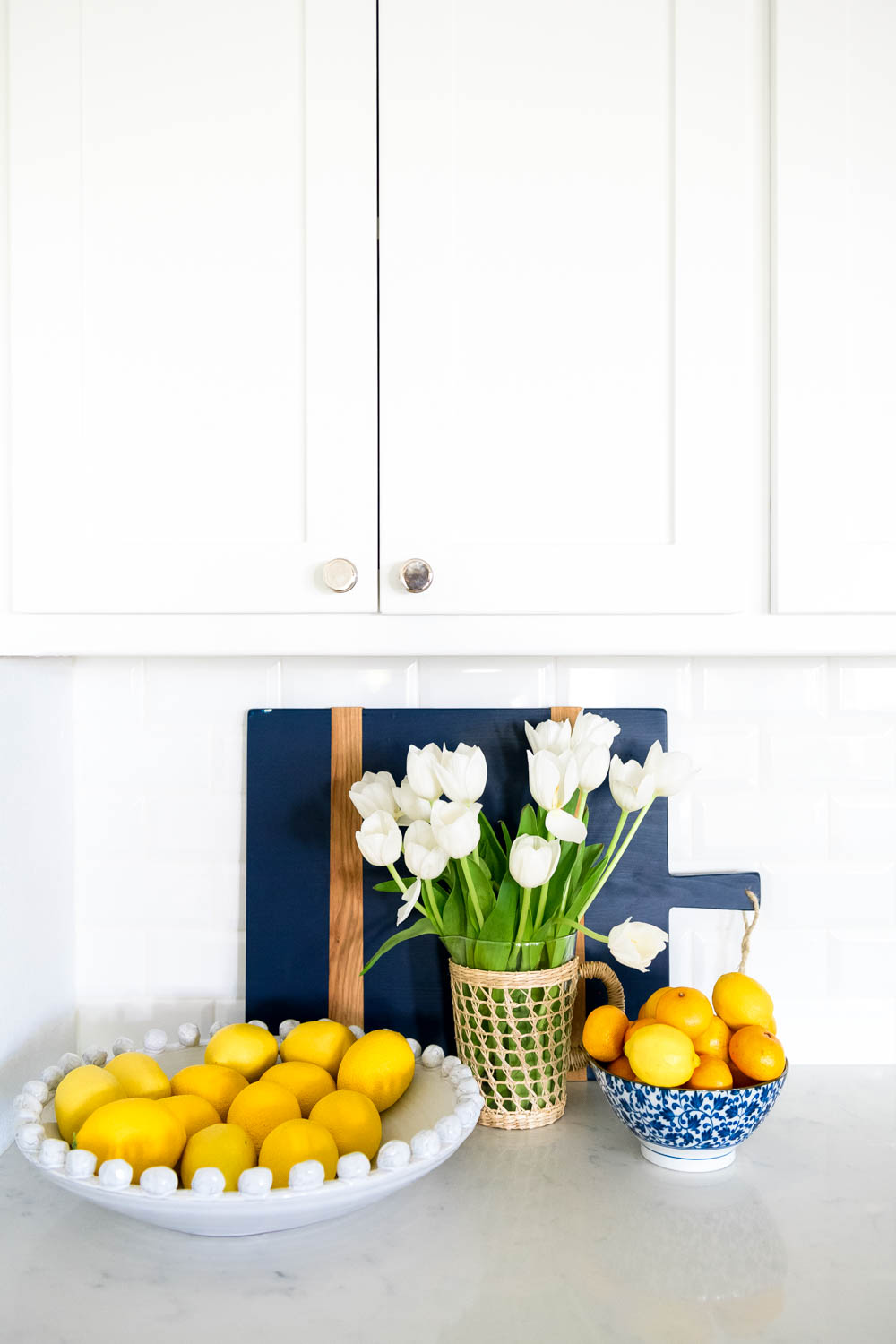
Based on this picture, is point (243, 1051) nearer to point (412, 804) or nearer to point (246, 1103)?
point (246, 1103)

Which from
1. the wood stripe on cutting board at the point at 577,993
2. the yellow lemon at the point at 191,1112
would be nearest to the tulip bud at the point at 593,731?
the wood stripe on cutting board at the point at 577,993

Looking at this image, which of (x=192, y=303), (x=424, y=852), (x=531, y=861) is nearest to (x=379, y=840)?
(x=424, y=852)

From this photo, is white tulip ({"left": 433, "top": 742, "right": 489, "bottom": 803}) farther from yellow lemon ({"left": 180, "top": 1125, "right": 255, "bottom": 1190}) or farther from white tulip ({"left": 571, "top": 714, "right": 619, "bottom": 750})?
yellow lemon ({"left": 180, "top": 1125, "right": 255, "bottom": 1190})

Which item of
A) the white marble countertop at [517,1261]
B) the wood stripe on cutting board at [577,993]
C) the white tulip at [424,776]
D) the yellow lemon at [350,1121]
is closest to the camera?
the white marble countertop at [517,1261]

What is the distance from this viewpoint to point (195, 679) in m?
1.31

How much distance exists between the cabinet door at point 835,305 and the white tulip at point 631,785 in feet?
0.85

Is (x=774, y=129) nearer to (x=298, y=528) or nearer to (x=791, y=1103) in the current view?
(x=298, y=528)

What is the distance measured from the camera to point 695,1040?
40.9 inches

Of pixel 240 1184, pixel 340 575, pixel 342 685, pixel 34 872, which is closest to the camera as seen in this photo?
pixel 240 1184

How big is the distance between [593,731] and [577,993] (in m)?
0.38

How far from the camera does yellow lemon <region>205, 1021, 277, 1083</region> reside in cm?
108

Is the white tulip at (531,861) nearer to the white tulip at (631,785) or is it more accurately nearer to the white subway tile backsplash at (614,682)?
the white tulip at (631,785)

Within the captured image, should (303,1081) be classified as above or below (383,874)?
below

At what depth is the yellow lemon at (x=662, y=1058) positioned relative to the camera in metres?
0.99
